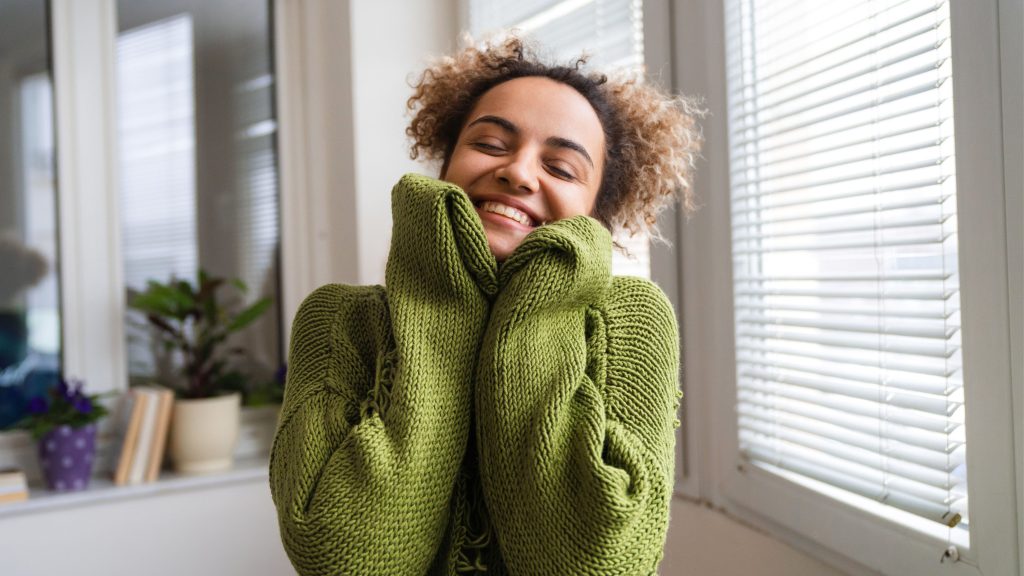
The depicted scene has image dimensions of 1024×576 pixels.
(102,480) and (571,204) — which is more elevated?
(571,204)

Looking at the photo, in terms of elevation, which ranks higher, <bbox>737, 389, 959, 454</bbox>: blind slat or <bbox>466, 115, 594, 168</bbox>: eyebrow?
<bbox>466, 115, 594, 168</bbox>: eyebrow

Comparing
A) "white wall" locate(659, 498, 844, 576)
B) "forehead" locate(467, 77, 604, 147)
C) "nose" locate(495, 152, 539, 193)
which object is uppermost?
"forehead" locate(467, 77, 604, 147)

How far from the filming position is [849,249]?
1154 mm

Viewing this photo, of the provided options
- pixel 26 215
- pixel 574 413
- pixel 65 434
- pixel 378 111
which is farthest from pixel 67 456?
pixel 574 413

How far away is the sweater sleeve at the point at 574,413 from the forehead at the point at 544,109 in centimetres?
13

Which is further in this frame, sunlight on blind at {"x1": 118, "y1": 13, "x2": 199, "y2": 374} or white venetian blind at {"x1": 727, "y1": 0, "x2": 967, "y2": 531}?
sunlight on blind at {"x1": 118, "y1": 13, "x2": 199, "y2": 374}

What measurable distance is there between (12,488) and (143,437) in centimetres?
29

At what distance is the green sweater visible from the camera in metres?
0.72

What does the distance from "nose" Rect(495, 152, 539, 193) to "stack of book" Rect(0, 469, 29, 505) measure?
1.60 meters

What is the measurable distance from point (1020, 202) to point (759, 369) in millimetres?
547

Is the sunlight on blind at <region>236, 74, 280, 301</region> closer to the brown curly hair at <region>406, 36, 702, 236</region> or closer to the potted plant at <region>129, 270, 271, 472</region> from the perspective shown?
the potted plant at <region>129, 270, 271, 472</region>

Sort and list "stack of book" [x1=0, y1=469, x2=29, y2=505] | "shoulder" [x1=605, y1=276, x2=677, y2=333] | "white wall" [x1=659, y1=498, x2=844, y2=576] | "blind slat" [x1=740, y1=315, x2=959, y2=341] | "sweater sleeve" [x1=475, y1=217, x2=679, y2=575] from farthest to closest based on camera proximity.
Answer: "stack of book" [x1=0, y1=469, x2=29, y2=505] → "white wall" [x1=659, y1=498, x2=844, y2=576] → "blind slat" [x1=740, y1=315, x2=959, y2=341] → "shoulder" [x1=605, y1=276, x2=677, y2=333] → "sweater sleeve" [x1=475, y1=217, x2=679, y2=575]

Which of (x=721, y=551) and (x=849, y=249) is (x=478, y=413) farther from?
(x=721, y=551)

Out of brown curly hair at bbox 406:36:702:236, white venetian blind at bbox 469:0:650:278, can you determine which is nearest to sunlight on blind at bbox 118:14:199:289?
white venetian blind at bbox 469:0:650:278
